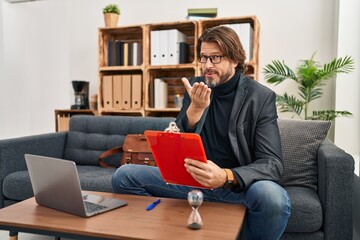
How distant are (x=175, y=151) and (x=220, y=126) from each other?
0.42 meters

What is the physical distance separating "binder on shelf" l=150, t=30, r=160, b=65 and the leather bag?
1.04 m

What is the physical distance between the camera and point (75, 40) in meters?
3.83

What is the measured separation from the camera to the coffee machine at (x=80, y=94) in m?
3.55

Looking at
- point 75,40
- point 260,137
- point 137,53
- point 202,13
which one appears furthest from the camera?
point 75,40

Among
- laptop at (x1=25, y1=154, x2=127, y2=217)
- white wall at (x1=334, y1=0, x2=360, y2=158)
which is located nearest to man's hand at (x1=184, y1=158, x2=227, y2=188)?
laptop at (x1=25, y1=154, x2=127, y2=217)

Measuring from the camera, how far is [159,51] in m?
3.18

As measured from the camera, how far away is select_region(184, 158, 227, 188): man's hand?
121 centimetres

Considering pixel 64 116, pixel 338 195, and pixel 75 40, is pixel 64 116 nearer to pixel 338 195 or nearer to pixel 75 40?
pixel 75 40

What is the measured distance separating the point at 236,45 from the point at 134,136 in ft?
3.54

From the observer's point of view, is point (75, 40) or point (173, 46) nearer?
point (173, 46)

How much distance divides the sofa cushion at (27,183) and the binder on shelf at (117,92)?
1163 millimetres

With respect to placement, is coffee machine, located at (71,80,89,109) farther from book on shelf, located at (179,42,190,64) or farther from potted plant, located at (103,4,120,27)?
book on shelf, located at (179,42,190,64)

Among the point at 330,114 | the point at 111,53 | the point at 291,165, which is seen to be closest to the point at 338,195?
the point at 291,165

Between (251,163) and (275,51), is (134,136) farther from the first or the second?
(275,51)
